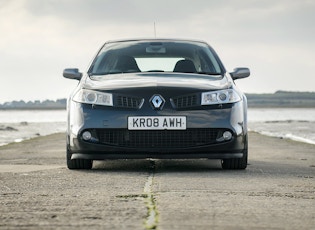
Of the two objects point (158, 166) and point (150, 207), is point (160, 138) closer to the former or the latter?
point (158, 166)

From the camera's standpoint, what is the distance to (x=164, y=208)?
5105mm

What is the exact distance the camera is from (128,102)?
26.9 ft

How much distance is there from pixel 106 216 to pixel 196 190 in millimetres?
1639

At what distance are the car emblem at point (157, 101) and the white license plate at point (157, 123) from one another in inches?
4.5

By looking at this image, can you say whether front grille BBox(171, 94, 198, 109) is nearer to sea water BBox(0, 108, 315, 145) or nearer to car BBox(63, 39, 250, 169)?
car BBox(63, 39, 250, 169)

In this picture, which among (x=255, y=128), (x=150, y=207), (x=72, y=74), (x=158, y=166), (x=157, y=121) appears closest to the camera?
(x=150, y=207)

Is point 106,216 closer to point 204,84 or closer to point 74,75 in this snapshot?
point 204,84

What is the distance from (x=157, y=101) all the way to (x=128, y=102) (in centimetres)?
31

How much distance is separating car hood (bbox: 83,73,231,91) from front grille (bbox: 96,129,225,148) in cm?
47

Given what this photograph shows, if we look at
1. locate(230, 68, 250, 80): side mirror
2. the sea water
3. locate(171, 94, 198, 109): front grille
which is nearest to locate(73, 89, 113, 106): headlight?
locate(171, 94, 198, 109): front grille

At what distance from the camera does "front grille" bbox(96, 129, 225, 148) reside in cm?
816

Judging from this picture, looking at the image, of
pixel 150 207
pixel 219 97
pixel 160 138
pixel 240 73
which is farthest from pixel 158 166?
pixel 150 207

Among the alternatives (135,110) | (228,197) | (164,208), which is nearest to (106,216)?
(164,208)

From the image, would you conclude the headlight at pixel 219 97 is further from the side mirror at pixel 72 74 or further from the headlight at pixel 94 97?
the side mirror at pixel 72 74
